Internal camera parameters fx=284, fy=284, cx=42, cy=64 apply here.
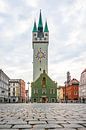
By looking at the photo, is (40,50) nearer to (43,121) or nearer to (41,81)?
(41,81)

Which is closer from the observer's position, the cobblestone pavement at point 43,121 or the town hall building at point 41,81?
the cobblestone pavement at point 43,121

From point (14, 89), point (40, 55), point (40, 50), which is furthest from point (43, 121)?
point (14, 89)

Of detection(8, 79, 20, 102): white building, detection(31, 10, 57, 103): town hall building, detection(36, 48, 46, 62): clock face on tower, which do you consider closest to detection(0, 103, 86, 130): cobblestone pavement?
detection(31, 10, 57, 103): town hall building

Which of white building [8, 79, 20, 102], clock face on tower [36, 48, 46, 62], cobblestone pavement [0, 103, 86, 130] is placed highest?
clock face on tower [36, 48, 46, 62]

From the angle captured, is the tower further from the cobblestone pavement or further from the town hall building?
the cobblestone pavement

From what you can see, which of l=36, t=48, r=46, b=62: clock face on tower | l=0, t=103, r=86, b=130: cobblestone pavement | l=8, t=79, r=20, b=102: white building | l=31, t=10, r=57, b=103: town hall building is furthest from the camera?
l=8, t=79, r=20, b=102: white building

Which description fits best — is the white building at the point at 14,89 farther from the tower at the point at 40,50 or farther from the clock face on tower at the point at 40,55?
the clock face on tower at the point at 40,55

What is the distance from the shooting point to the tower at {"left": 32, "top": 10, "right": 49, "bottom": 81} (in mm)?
124250

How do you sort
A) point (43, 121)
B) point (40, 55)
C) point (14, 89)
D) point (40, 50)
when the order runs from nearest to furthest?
point (43, 121) → point (40, 55) → point (40, 50) → point (14, 89)

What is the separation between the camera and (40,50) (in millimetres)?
127375

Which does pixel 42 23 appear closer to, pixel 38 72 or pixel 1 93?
pixel 38 72

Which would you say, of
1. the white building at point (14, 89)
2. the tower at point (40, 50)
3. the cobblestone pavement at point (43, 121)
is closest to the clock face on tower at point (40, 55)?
the tower at point (40, 50)

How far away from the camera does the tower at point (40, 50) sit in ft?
408

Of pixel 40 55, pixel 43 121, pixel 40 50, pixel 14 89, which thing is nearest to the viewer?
pixel 43 121
